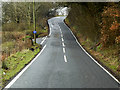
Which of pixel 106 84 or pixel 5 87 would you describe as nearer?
pixel 5 87

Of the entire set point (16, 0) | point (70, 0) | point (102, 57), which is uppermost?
point (16, 0)

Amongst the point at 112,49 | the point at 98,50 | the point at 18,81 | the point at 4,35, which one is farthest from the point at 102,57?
the point at 4,35

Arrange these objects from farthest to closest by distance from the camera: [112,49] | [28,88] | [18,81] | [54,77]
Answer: [112,49] < [54,77] < [18,81] < [28,88]

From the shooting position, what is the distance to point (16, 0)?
30906mm

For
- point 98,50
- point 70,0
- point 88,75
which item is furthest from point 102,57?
point 70,0

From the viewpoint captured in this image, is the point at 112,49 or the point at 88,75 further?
the point at 112,49

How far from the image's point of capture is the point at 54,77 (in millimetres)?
7504

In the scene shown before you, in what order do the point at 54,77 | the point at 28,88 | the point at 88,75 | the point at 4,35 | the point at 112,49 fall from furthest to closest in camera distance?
the point at 4,35 → the point at 112,49 → the point at 88,75 → the point at 54,77 → the point at 28,88

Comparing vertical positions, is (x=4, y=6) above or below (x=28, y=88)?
above

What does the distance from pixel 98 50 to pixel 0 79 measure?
34.5 feet

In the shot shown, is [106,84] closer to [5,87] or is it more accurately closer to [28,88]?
[28,88]

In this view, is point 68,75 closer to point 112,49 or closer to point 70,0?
point 112,49

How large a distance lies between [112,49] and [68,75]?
645cm

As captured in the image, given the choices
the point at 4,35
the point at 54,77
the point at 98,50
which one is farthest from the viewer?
the point at 4,35
